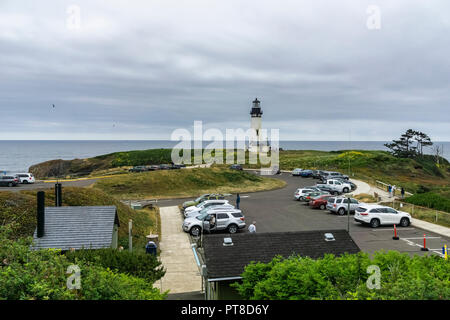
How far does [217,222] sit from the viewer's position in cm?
2339

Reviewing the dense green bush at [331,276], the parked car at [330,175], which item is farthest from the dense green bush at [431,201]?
the dense green bush at [331,276]

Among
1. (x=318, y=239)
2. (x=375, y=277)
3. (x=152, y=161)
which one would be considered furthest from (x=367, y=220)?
(x=152, y=161)

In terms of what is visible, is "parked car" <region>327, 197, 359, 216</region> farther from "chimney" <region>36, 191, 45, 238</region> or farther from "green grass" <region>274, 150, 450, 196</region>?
"green grass" <region>274, 150, 450, 196</region>

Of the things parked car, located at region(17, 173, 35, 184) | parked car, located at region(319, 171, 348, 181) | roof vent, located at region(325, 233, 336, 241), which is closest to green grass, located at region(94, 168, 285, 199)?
parked car, located at region(319, 171, 348, 181)

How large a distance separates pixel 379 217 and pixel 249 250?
15595mm

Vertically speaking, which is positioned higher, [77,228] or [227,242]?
[227,242]

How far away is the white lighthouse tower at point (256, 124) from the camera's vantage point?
8312 cm

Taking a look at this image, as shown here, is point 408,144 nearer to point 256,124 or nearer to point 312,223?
point 256,124

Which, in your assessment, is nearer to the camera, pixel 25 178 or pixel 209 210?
pixel 209 210

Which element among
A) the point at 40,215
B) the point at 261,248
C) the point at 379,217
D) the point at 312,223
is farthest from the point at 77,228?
the point at 379,217

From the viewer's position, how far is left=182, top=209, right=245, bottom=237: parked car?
76.8 ft

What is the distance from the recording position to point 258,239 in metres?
13.3
